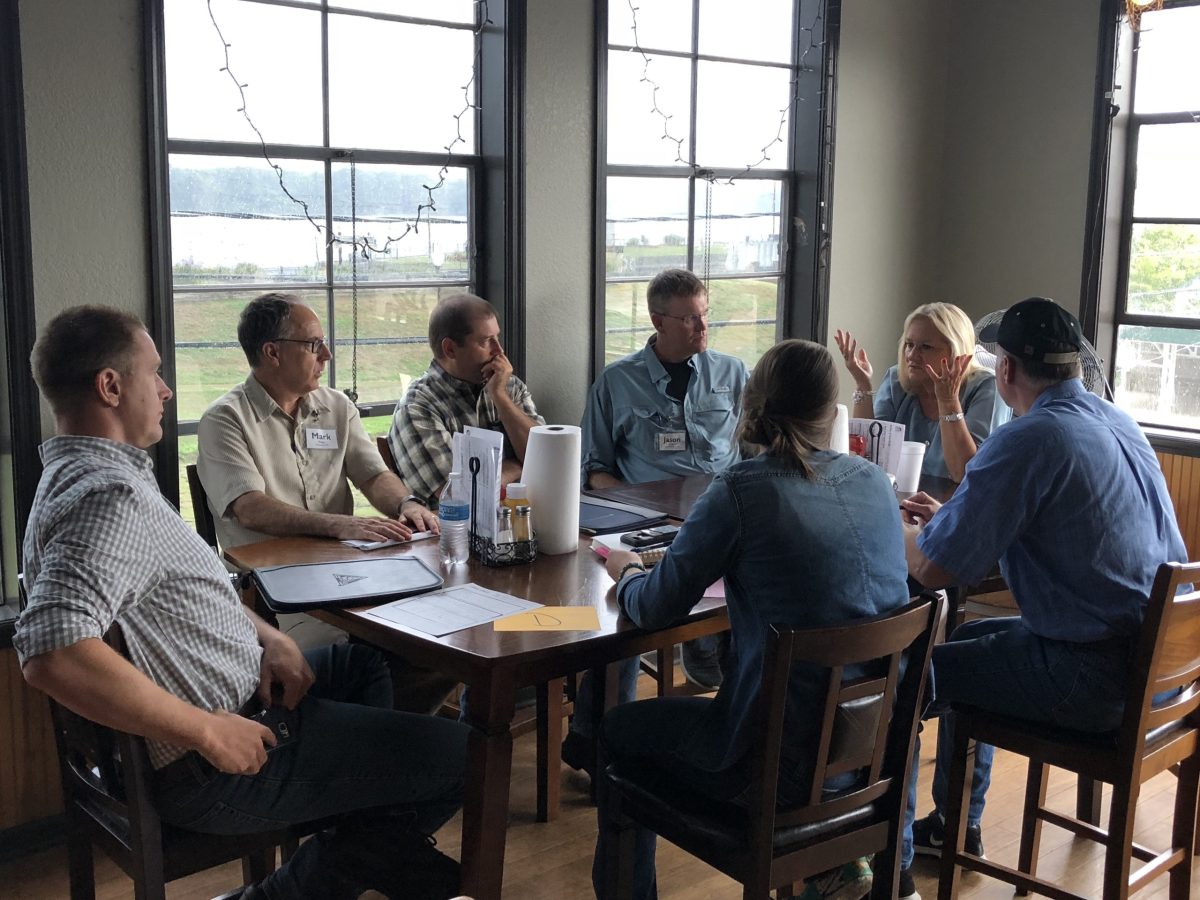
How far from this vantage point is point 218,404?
2807mm

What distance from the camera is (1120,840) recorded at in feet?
7.22

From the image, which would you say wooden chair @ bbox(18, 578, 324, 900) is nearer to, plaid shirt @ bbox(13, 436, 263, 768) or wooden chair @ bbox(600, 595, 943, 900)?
plaid shirt @ bbox(13, 436, 263, 768)

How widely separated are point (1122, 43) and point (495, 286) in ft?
8.21

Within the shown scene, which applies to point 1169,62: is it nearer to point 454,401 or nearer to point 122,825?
point 454,401

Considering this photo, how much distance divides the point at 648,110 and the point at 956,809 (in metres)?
2.50

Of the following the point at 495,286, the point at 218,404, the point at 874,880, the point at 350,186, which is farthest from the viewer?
the point at 495,286

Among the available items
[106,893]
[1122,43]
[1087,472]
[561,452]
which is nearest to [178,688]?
[561,452]

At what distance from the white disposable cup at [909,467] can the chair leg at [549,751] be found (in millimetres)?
1033

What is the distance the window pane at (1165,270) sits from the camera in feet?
14.1

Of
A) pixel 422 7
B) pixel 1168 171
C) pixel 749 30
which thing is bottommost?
pixel 1168 171

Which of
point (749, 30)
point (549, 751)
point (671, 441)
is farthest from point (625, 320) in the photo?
point (549, 751)

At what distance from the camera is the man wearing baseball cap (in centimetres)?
219

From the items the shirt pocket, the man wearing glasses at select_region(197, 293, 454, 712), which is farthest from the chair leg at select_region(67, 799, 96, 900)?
the shirt pocket

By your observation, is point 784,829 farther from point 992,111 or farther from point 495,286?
point 992,111
